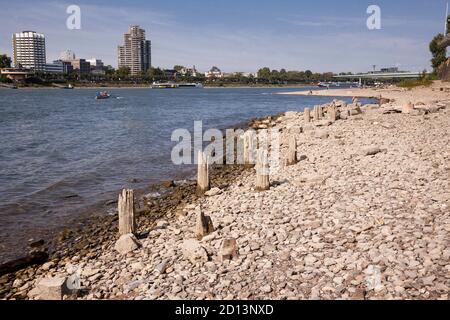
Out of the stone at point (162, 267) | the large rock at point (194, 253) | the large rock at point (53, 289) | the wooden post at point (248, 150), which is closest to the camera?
the large rock at point (53, 289)

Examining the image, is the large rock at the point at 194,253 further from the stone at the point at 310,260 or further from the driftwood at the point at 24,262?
the driftwood at the point at 24,262

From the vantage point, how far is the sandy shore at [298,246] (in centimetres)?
717

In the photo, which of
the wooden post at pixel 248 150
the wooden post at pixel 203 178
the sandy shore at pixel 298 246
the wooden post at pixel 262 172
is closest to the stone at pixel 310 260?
the sandy shore at pixel 298 246

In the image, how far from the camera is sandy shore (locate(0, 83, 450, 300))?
23.5 ft

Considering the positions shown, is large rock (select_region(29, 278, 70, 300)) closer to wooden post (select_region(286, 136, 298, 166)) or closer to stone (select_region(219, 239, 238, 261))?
stone (select_region(219, 239, 238, 261))

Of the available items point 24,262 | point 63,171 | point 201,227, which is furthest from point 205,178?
point 63,171

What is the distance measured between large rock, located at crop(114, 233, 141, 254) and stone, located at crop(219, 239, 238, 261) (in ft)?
8.92

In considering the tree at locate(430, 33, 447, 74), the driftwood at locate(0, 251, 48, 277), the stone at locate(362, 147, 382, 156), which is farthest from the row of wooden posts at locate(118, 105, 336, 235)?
the tree at locate(430, 33, 447, 74)

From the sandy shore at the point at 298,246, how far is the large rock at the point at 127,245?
0.46ft

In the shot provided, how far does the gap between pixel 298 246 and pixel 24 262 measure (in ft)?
23.4

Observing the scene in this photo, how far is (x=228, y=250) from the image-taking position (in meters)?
8.62

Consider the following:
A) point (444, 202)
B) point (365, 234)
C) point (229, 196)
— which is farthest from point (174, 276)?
Result: point (444, 202)

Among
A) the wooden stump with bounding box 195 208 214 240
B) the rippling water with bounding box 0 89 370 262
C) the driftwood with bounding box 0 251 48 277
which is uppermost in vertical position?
the wooden stump with bounding box 195 208 214 240
